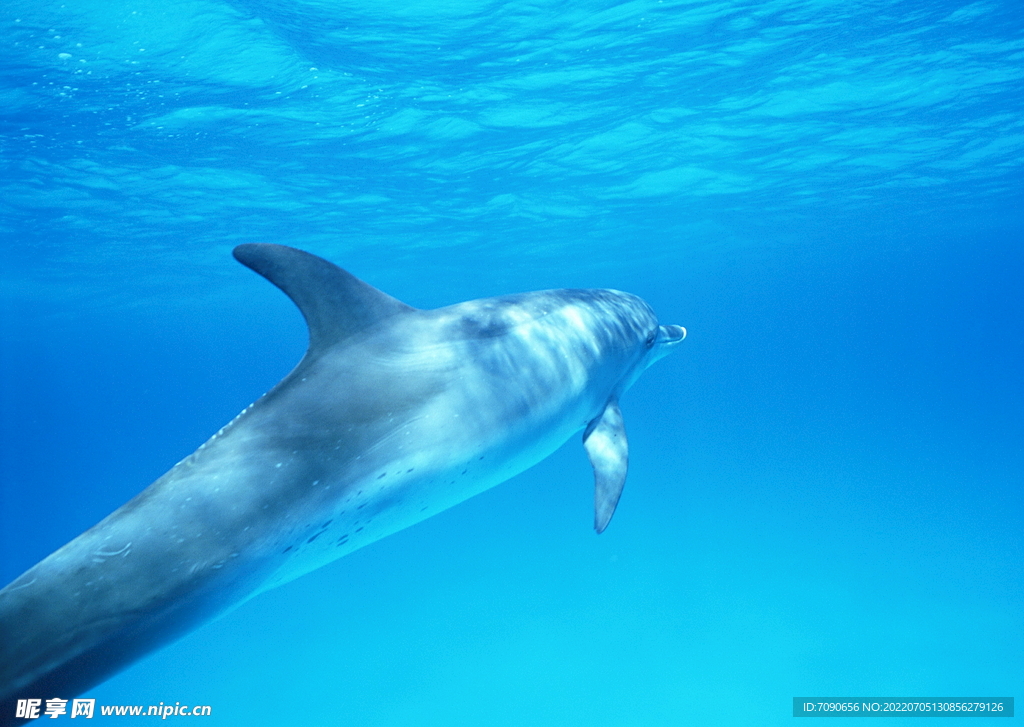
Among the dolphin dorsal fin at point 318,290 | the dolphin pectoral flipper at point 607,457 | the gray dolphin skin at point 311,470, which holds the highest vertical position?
the dolphin dorsal fin at point 318,290

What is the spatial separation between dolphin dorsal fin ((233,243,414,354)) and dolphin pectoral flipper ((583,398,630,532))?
90.5 inches

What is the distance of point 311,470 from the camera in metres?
2.94

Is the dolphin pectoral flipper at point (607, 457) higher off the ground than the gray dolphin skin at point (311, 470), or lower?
lower

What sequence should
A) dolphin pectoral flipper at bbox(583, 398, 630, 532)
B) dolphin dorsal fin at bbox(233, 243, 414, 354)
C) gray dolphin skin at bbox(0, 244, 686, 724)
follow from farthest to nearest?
dolphin pectoral flipper at bbox(583, 398, 630, 532) < dolphin dorsal fin at bbox(233, 243, 414, 354) < gray dolphin skin at bbox(0, 244, 686, 724)

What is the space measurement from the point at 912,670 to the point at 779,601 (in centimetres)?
364

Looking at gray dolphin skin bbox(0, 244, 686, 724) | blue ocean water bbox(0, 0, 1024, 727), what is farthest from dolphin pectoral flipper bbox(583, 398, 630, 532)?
blue ocean water bbox(0, 0, 1024, 727)

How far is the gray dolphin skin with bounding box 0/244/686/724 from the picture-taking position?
7.77 ft

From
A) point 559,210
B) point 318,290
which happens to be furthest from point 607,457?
point 559,210

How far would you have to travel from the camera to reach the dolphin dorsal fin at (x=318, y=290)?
128 inches

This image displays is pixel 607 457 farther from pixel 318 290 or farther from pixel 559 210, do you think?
pixel 559 210

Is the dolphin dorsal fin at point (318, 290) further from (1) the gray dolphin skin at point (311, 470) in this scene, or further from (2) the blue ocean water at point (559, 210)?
(2) the blue ocean water at point (559, 210)

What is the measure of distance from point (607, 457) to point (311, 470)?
2866 mm

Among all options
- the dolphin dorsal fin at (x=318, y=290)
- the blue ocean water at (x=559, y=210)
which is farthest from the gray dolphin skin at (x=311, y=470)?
the blue ocean water at (x=559, y=210)

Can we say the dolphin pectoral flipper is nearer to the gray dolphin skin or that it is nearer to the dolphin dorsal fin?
the gray dolphin skin
